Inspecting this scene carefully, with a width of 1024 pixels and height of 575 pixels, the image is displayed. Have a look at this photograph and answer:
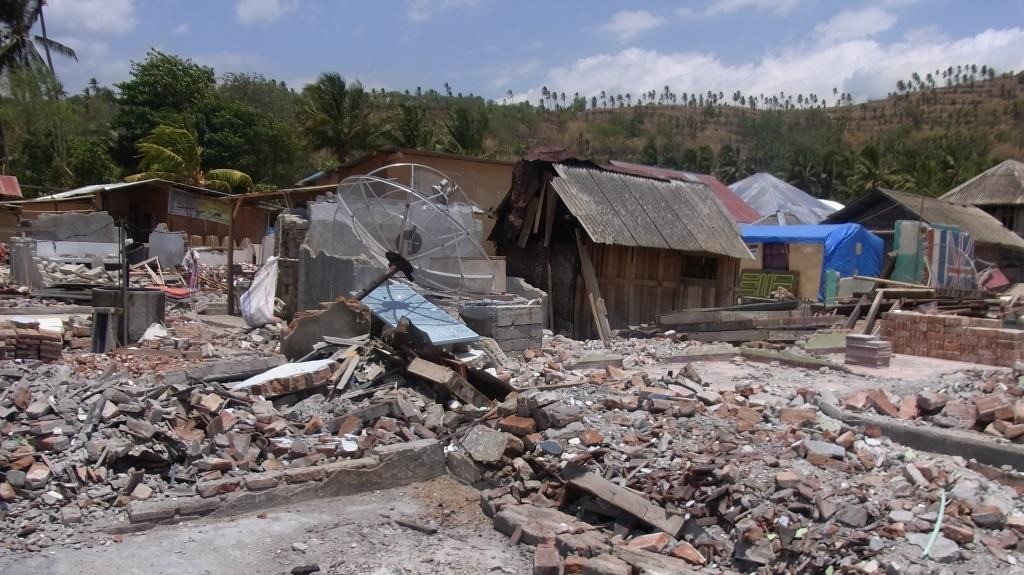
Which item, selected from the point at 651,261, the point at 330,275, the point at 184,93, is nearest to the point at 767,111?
the point at 184,93

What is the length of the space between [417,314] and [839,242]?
14428 millimetres

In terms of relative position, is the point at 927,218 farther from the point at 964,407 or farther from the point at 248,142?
the point at 248,142

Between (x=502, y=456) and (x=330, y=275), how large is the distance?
16.9 ft

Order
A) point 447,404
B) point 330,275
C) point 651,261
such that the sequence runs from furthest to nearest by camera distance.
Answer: point 651,261 → point 330,275 → point 447,404

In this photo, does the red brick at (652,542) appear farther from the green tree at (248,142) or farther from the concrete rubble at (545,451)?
the green tree at (248,142)

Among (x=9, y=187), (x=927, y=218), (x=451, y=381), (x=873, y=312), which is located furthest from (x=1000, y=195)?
(x=9, y=187)

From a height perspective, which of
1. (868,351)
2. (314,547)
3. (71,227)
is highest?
(71,227)

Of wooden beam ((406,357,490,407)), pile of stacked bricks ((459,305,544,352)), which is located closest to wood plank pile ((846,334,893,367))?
pile of stacked bricks ((459,305,544,352))

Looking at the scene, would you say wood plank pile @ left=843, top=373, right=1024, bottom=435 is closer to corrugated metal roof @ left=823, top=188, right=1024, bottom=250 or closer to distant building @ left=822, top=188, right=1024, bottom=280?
distant building @ left=822, top=188, right=1024, bottom=280

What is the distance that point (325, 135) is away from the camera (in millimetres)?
28016

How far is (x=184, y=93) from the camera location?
31.7 metres

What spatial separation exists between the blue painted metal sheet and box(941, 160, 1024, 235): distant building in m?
27.6

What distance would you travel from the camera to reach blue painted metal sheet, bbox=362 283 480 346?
8.16 m

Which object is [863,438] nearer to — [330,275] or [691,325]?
[691,325]
